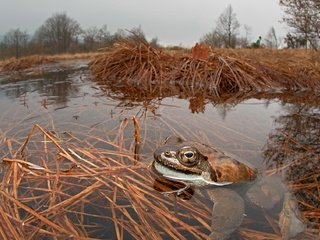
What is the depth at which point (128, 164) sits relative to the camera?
2256 millimetres

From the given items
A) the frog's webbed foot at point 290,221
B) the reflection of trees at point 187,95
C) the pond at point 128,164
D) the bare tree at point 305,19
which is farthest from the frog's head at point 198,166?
the bare tree at point 305,19

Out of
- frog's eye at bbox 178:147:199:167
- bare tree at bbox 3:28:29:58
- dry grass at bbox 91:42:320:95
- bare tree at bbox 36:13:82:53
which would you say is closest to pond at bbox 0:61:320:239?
frog's eye at bbox 178:147:199:167

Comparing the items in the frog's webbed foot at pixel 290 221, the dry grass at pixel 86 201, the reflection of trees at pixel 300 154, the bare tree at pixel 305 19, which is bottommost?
the dry grass at pixel 86 201

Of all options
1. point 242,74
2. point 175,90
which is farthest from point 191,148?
point 242,74

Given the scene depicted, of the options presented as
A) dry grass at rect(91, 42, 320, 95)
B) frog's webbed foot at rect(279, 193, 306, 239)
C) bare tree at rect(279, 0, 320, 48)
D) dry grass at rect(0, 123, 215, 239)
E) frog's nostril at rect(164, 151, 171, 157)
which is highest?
bare tree at rect(279, 0, 320, 48)

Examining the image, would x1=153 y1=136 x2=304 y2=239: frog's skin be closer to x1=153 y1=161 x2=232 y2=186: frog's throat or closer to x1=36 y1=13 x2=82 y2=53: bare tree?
x1=153 y1=161 x2=232 y2=186: frog's throat

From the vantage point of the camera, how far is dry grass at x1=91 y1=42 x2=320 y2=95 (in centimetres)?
620

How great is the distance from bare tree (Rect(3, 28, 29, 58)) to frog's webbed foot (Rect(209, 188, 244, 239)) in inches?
1473

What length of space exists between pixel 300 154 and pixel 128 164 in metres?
1.45

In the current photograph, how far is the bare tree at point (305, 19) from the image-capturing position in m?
14.2

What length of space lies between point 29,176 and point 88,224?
2.17 ft

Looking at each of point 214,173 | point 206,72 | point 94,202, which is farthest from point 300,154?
point 206,72

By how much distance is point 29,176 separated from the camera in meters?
1.99

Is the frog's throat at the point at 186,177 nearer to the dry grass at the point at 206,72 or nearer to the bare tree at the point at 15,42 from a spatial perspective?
the dry grass at the point at 206,72
